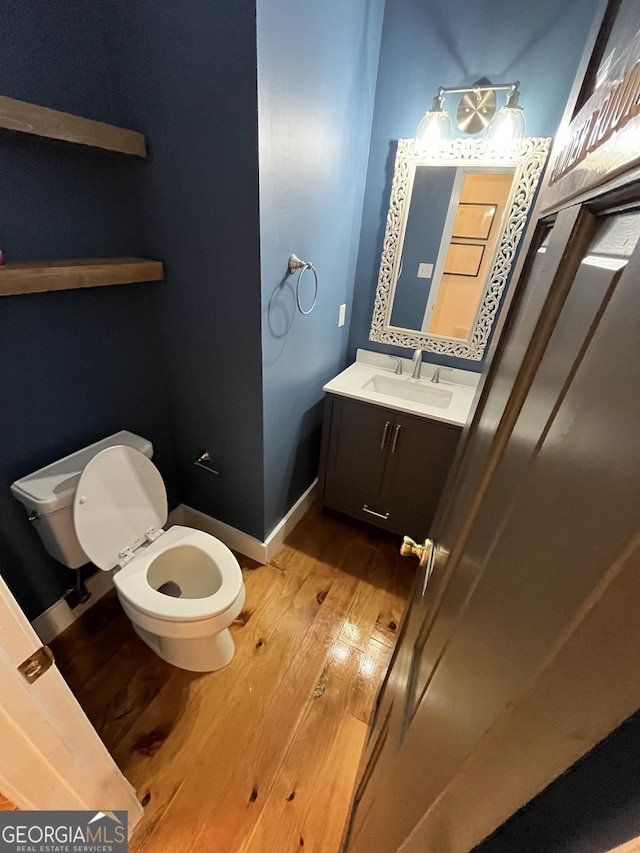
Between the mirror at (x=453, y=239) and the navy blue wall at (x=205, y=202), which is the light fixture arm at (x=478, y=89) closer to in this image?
the mirror at (x=453, y=239)

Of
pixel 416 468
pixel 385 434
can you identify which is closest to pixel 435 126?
pixel 385 434

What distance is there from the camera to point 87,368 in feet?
4.16

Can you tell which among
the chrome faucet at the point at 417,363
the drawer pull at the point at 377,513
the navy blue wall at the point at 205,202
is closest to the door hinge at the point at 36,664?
the navy blue wall at the point at 205,202

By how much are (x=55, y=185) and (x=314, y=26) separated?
2.94 ft

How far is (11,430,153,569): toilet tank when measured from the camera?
44.2 inches

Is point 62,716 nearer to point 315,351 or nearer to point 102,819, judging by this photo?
point 102,819

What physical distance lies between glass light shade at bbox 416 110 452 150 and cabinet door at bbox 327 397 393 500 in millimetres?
1099

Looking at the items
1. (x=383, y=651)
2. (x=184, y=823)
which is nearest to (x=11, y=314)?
(x=184, y=823)

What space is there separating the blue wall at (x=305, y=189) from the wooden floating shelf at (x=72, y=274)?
0.43 meters

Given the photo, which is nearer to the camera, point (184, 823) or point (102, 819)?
point (102, 819)

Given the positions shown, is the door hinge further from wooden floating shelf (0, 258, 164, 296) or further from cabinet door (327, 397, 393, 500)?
cabinet door (327, 397, 393, 500)

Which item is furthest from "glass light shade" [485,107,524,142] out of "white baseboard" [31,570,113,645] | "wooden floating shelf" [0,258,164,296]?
"white baseboard" [31,570,113,645]

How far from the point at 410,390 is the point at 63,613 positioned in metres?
1.81

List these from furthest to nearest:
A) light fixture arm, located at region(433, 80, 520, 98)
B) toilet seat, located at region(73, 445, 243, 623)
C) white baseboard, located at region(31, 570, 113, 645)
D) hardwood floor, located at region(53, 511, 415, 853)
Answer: white baseboard, located at region(31, 570, 113, 645)
light fixture arm, located at region(433, 80, 520, 98)
toilet seat, located at region(73, 445, 243, 623)
hardwood floor, located at region(53, 511, 415, 853)
